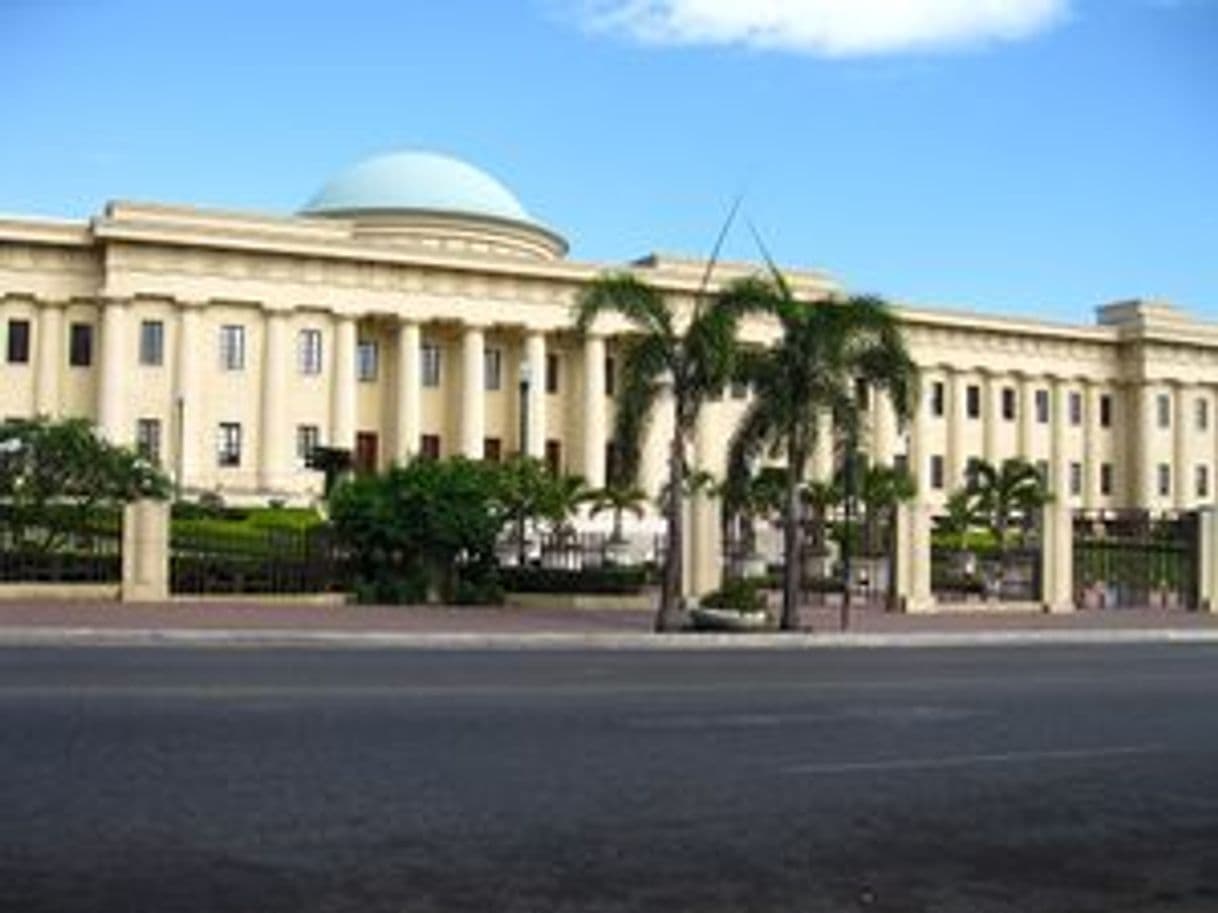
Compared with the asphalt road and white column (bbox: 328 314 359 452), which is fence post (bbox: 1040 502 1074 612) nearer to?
the asphalt road

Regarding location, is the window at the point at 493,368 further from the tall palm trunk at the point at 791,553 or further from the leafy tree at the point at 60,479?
the tall palm trunk at the point at 791,553

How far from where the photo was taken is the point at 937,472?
10000 centimetres

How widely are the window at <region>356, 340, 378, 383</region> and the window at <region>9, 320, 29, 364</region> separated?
50.1 ft

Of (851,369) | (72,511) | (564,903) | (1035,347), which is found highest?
(1035,347)

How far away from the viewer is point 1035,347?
101438 mm

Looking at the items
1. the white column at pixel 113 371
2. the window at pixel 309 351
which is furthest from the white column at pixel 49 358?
the window at pixel 309 351

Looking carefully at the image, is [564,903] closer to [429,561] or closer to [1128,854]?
[1128,854]

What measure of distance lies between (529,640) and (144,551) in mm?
8562

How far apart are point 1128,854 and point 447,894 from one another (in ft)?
11.4

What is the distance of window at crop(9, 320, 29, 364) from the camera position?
7631 centimetres

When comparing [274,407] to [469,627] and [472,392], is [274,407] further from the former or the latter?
[469,627]

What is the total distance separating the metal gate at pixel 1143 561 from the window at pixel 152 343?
45.5 m

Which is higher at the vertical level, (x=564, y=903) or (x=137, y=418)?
(x=137, y=418)

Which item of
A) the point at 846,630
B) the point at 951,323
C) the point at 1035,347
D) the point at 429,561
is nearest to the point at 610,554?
the point at 429,561
